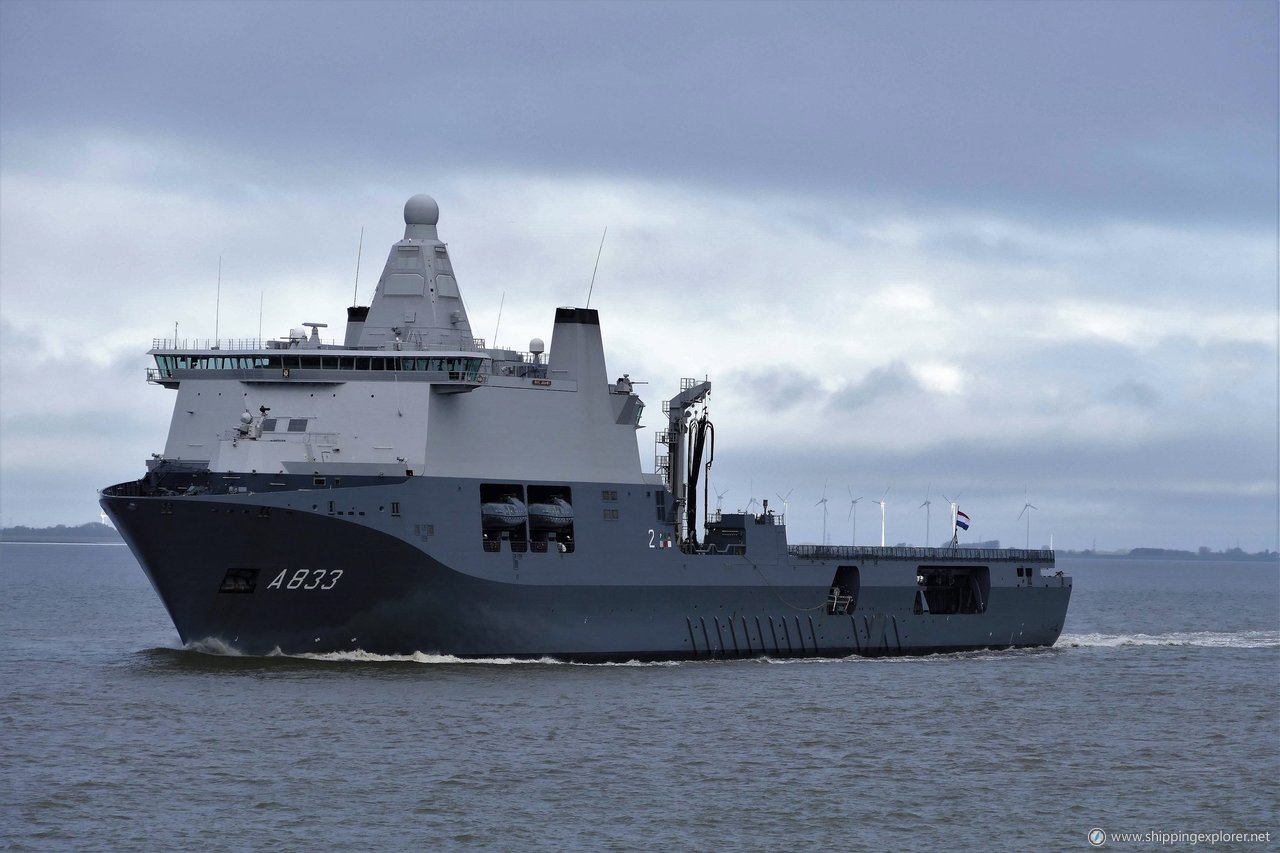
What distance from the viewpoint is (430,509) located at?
34.1 m

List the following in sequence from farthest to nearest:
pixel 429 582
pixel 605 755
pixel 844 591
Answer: pixel 844 591 → pixel 429 582 → pixel 605 755

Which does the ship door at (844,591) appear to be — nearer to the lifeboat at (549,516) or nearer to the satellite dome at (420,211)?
the lifeboat at (549,516)

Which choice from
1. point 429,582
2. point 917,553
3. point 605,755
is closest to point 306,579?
point 429,582

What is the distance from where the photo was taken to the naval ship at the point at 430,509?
109 ft

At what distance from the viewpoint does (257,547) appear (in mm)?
32719

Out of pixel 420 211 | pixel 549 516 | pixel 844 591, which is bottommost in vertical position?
pixel 844 591

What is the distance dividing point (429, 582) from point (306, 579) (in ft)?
8.28

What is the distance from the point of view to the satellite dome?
126 feet

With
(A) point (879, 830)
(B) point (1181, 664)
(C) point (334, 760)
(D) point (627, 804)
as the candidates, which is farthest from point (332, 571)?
(B) point (1181, 664)

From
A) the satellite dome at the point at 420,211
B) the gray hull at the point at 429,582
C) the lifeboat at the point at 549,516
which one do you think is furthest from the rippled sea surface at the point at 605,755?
the satellite dome at the point at 420,211

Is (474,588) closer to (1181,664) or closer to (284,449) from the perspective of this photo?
(284,449)

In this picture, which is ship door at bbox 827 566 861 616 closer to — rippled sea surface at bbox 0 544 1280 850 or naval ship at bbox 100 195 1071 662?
naval ship at bbox 100 195 1071 662

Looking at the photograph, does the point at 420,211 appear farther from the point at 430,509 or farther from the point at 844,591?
the point at 844,591

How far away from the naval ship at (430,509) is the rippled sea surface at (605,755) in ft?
3.36
